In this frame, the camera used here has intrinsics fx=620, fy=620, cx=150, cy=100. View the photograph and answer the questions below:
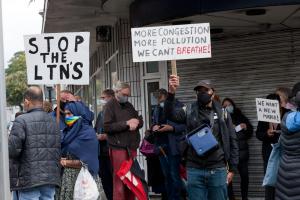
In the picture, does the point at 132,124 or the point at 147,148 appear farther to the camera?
the point at 147,148

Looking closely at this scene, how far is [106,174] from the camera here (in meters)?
10.4

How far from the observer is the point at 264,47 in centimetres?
1091

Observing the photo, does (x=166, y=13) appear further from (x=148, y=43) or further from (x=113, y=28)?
(x=113, y=28)

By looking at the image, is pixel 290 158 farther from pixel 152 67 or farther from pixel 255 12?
pixel 152 67

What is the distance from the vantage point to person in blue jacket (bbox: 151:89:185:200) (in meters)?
9.34

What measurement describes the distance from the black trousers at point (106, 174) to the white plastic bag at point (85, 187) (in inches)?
109

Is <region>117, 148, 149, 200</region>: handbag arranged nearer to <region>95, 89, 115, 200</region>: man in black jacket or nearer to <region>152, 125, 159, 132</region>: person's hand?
<region>152, 125, 159, 132</region>: person's hand

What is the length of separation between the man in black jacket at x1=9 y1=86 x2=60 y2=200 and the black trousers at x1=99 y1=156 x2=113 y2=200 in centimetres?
353

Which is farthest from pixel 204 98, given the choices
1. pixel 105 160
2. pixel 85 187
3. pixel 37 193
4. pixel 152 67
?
pixel 152 67

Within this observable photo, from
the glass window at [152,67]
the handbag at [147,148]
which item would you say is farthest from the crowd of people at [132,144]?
the glass window at [152,67]

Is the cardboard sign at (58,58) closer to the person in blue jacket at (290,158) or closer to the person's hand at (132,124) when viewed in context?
the person's hand at (132,124)

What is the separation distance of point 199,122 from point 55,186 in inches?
70.5

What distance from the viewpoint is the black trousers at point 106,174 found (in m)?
10.3

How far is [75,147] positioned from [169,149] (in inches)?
90.7
